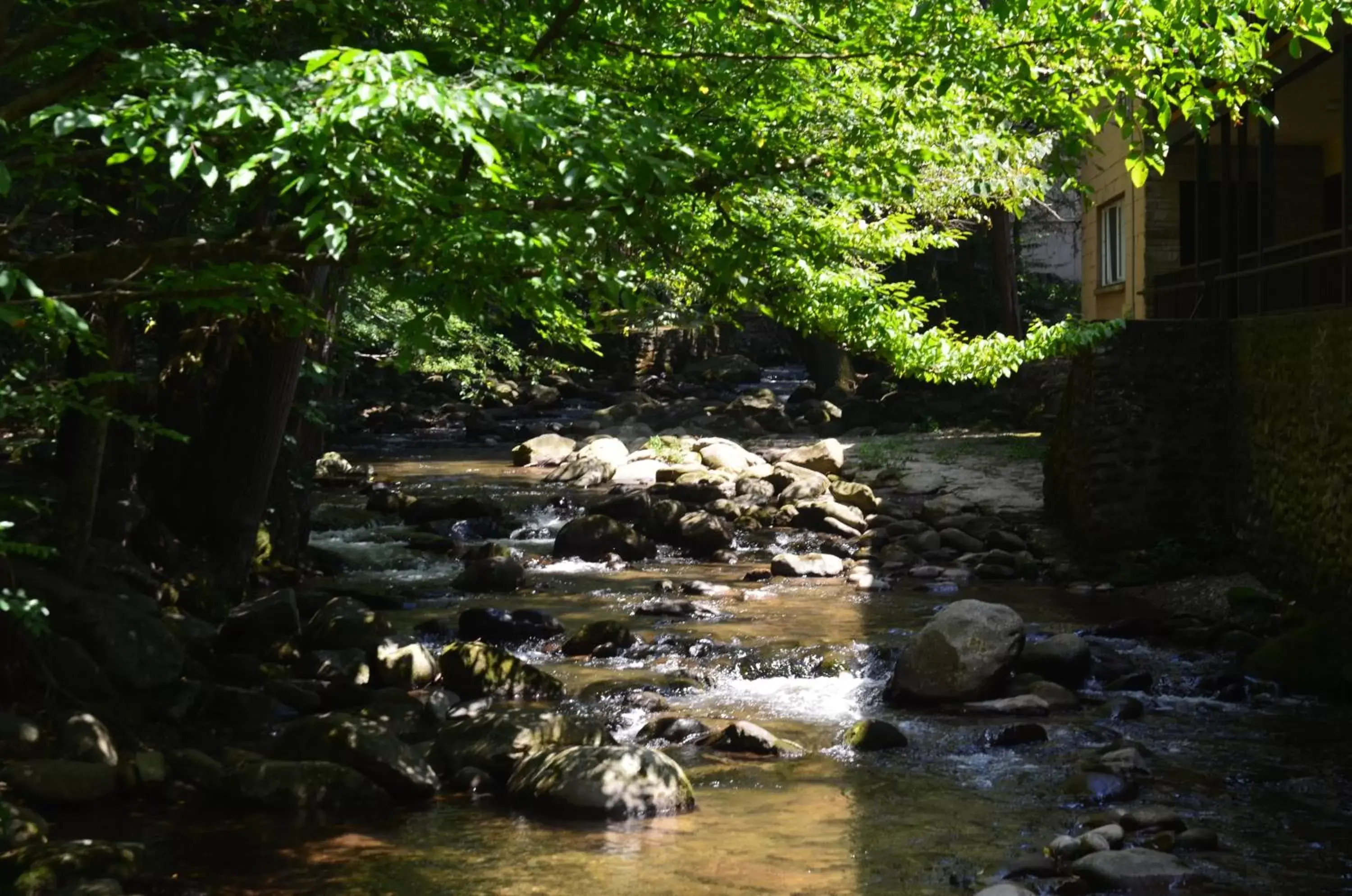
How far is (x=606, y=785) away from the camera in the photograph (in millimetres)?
7332

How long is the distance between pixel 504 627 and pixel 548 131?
7.83m

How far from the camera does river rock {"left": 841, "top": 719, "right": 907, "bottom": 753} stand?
28.1ft

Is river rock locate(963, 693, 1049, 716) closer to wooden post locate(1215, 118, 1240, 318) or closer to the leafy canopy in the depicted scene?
the leafy canopy

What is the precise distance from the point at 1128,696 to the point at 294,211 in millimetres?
6170

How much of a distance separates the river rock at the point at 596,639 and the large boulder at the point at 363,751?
307 cm

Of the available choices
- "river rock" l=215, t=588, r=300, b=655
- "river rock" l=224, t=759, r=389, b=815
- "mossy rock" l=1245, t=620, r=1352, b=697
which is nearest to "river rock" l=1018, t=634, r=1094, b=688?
"mossy rock" l=1245, t=620, r=1352, b=697

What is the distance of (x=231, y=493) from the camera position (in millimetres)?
11406

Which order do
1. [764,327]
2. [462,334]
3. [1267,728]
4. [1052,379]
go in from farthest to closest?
[764,327]
[1052,379]
[462,334]
[1267,728]

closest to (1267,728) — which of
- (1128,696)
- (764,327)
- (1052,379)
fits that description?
(1128,696)

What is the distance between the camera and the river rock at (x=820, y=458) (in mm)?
20844

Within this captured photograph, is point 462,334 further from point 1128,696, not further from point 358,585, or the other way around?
point 1128,696

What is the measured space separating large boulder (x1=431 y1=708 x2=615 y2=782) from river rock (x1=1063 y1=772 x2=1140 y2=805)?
2631 millimetres

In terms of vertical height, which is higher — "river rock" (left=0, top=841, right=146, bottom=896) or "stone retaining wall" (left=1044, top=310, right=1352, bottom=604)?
"stone retaining wall" (left=1044, top=310, right=1352, bottom=604)

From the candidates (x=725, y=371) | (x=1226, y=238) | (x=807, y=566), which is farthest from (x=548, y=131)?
(x=725, y=371)
